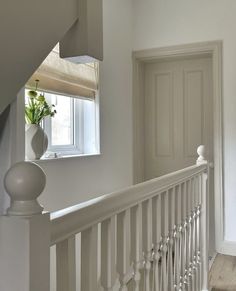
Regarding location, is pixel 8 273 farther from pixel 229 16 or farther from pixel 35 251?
pixel 229 16

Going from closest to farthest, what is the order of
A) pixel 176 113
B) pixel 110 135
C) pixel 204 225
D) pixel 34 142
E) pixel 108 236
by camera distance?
pixel 108 236 → pixel 34 142 → pixel 204 225 → pixel 110 135 → pixel 176 113

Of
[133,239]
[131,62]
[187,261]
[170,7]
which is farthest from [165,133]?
[133,239]

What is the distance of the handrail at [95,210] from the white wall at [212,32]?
2.08m

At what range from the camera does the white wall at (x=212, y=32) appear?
3.38 metres

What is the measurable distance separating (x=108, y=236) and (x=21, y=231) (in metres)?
0.44

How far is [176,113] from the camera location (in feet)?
12.3

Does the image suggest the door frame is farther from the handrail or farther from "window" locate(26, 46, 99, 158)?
the handrail

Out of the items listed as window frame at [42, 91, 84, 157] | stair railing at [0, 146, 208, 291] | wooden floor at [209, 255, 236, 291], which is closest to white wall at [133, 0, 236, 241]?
wooden floor at [209, 255, 236, 291]

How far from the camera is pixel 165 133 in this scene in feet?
12.5

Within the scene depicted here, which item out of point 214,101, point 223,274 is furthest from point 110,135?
point 223,274

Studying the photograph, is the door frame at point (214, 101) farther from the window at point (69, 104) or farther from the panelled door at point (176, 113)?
the window at point (69, 104)

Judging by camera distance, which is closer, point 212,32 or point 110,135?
point 110,135

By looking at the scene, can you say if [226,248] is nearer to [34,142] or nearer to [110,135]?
[110,135]

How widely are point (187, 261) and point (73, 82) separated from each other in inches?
58.3
